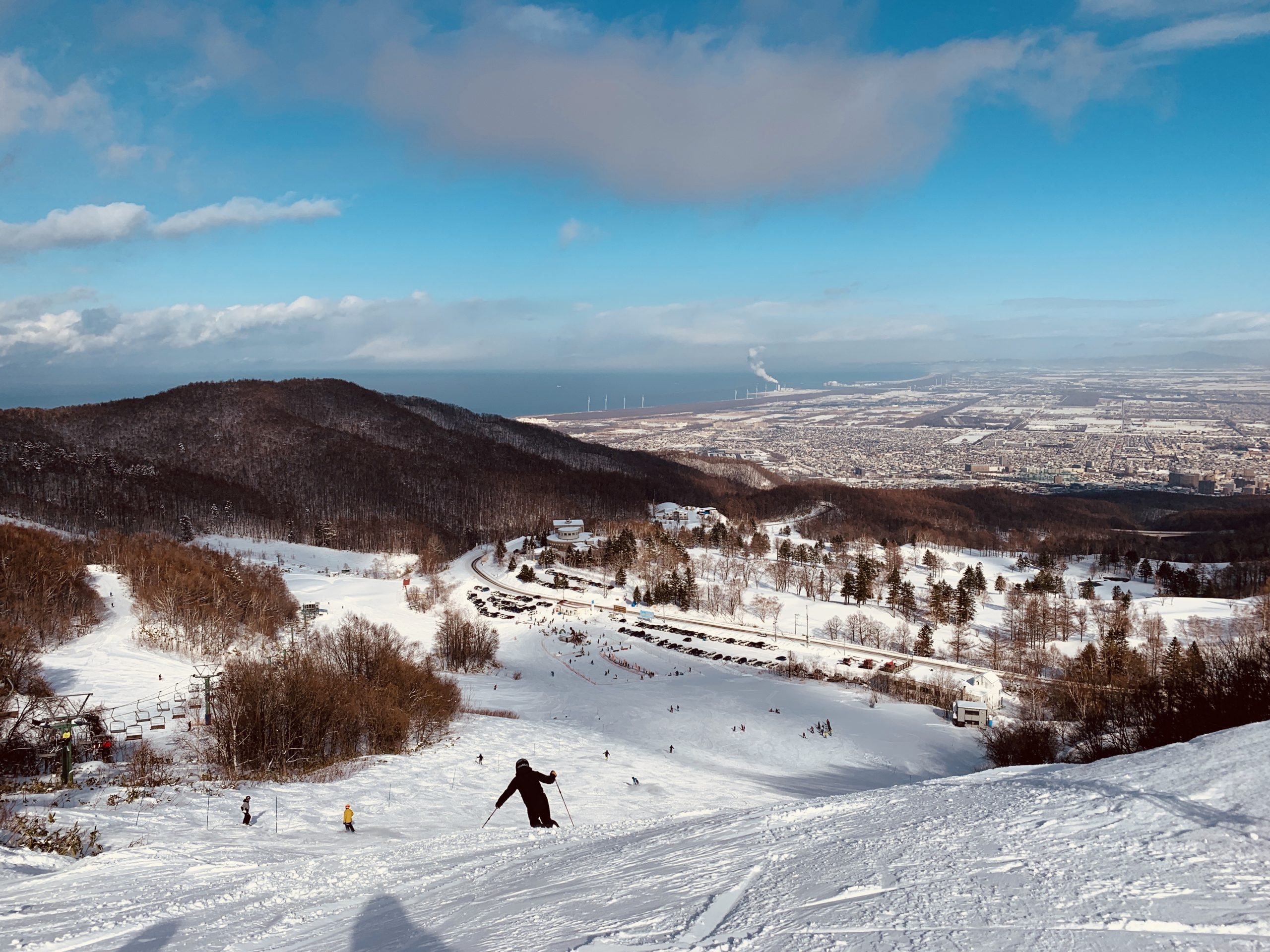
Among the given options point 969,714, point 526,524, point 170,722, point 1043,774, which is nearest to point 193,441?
point 526,524

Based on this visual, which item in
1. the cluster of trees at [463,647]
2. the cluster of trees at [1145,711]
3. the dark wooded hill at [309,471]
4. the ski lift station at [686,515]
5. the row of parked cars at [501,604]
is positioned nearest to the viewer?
the cluster of trees at [1145,711]

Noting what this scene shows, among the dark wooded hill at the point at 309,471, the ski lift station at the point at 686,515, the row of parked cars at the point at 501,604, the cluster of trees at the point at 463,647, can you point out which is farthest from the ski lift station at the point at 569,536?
the cluster of trees at the point at 463,647

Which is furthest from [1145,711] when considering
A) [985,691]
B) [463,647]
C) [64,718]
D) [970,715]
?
[463,647]

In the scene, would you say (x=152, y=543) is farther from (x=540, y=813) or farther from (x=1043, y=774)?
(x=1043, y=774)

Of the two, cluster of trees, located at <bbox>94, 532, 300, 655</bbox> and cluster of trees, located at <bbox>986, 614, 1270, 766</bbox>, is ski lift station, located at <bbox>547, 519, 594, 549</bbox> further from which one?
cluster of trees, located at <bbox>986, 614, 1270, 766</bbox>

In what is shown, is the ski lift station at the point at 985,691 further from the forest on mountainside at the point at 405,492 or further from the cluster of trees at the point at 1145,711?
the forest on mountainside at the point at 405,492

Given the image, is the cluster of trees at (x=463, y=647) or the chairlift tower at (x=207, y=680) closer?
the chairlift tower at (x=207, y=680)
